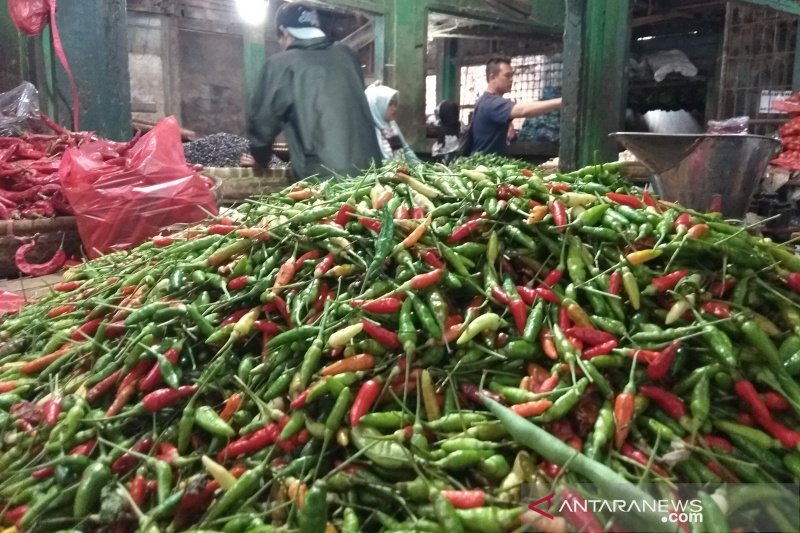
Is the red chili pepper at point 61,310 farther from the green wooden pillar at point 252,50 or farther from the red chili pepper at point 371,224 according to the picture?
the green wooden pillar at point 252,50

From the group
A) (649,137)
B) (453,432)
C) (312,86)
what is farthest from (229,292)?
(312,86)

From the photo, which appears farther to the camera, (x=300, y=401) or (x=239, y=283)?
(x=239, y=283)

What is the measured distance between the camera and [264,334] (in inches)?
72.6

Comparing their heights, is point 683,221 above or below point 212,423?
above

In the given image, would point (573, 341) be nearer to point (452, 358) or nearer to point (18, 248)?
point (452, 358)

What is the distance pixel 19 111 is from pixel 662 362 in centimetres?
465

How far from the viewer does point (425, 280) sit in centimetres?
181

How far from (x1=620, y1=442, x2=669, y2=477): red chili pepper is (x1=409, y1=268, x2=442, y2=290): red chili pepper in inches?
26.5

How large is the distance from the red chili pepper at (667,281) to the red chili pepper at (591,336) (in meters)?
0.23

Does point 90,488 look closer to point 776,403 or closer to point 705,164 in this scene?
point 776,403

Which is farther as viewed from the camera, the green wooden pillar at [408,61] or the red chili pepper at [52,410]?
the green wooden pillar at [408,61]

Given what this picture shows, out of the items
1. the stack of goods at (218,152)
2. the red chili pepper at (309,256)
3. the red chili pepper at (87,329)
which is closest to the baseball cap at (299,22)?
the stack of goods at (218,152)

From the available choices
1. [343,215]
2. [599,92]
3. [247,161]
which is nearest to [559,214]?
[343,215]

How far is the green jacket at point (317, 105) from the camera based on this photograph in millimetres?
4348
